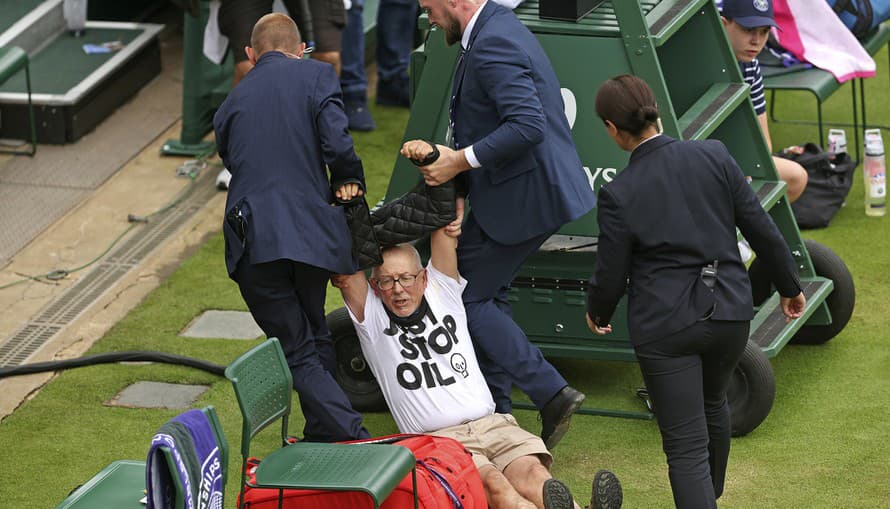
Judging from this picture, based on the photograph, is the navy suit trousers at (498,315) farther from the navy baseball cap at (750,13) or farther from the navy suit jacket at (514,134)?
the navy baseball cap at (750,13)

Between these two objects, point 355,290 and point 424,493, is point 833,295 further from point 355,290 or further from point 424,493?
point 424,493

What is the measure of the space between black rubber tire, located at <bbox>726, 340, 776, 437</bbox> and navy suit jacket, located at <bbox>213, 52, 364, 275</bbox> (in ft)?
5.77

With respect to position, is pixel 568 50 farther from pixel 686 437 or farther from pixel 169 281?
pixel 169 281

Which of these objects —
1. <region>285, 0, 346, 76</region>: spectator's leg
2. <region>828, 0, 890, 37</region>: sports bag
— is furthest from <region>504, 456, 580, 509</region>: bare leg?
<region>828, 0, 890, 37</region>: sports bag

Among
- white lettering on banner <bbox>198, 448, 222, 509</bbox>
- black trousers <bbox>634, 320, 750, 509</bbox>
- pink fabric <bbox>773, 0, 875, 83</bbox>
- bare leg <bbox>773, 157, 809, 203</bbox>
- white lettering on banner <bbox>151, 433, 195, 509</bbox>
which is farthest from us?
pink fabric <bbox>773, 0, 875, 83</bbox>

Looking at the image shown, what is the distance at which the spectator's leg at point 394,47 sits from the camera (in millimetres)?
10453

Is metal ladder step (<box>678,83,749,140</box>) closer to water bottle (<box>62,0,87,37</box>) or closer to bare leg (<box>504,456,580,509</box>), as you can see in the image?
bare leg (<box>504,456,580,509</box>)

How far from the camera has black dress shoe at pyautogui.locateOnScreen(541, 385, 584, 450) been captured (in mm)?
5762

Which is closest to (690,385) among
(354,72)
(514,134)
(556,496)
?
(556,496)

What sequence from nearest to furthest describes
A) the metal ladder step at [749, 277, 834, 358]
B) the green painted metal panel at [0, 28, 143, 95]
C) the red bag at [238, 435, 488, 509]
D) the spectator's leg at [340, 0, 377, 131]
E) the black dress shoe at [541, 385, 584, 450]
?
the red bag at [238, 435, 488, 509]
the black dress shoe at [541, 385, 584, 450]
the metal ladder step at [749, 277, 834, 358]
the green painted metal panel at [0, 28, 143, 95]
the spectator's leg at [340, 0, 377, 131]

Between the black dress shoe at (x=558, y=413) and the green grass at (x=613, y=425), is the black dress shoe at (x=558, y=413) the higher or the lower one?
the higher one

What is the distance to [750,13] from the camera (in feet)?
24.2

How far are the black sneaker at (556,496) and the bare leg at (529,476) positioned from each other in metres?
0.15

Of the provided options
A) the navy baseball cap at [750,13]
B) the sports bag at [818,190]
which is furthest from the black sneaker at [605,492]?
the sports bag at [818,190]
